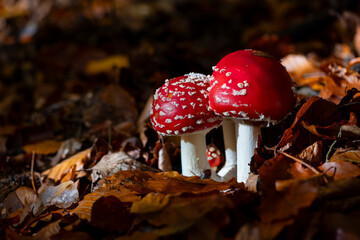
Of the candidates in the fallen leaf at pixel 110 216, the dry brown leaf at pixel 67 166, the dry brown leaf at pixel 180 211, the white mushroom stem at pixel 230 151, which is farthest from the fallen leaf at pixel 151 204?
the dry brown leaf at pixel 67 166

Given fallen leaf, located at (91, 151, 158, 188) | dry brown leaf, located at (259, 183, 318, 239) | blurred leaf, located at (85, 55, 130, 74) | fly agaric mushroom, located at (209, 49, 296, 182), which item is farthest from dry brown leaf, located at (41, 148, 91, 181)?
blurred leaf, located at (85, 55, 130, 74)

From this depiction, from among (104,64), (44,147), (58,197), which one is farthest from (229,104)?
(104,64)

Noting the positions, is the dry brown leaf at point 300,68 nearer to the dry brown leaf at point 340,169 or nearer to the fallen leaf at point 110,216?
the dry brown leaf at point 340,169

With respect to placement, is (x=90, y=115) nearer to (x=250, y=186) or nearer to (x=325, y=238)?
(x=250, y=186)

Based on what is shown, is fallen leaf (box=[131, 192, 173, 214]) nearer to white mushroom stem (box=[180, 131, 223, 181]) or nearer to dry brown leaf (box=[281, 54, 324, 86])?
white mushroom stem (box=[180, 131, 223, 181])

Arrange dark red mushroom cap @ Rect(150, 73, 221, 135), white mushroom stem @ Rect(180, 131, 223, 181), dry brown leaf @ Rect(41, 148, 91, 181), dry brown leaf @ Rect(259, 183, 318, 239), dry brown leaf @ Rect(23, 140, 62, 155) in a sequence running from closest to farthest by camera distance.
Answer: dry brown leaf @ Rect(259, 183, 318, 239) < dark red mushroom cap @ Rect(150, 73, 221, 135) < white mushroom stem @ Rect(180, 131, 223, 181) < dry brown leaf @ Rect(41, 148, 91, 181) < dry brown leaf @ Rect(23, 140, 62, 155)

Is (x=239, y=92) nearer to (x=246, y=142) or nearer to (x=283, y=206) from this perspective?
(x=246, y=142)
